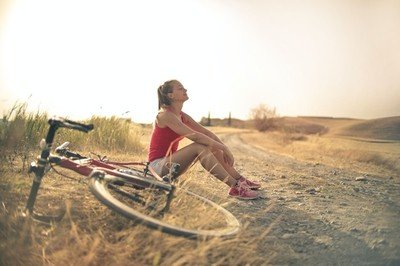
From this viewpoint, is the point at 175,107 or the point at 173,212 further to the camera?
the point at 175,107

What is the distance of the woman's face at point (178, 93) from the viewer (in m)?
4.30

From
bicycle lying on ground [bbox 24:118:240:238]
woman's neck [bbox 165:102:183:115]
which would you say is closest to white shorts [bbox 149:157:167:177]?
woman's neck [bbox 165:102:183:115]

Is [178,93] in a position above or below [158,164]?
above

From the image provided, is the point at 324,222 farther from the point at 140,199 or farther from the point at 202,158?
the point at 140,199

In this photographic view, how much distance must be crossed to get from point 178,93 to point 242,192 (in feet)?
4.17

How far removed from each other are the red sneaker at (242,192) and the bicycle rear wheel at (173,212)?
109 centimetres

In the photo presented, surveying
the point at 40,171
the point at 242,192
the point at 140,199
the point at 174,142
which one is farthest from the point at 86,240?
the point at 242,192

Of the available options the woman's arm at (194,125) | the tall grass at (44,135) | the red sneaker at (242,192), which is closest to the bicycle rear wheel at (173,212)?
the red sneaker at (242,192)

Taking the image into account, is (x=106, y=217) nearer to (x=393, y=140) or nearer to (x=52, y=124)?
(x=52, y=124)

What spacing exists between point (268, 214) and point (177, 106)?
4.66ft

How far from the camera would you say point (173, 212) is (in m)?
3.14

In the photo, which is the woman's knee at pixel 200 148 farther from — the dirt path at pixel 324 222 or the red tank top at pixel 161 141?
the dirt path at pixel 324 222

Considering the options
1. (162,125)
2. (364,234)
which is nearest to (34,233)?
(162,125)

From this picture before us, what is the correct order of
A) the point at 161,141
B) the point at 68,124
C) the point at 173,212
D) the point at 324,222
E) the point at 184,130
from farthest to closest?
the point at 161,141, the point at 184,130, the point at 324,222, the point at 173,212, the point at 68,124
